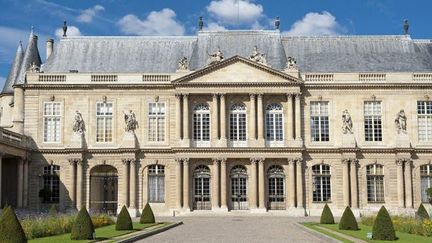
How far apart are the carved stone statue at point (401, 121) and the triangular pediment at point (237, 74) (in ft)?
22.9

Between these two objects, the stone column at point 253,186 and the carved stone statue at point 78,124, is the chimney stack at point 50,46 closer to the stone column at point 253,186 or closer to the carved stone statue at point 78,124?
the carved stone statue at point 78,124

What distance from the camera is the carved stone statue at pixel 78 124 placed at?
45156 millimetres

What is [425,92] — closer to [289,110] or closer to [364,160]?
[364,160]

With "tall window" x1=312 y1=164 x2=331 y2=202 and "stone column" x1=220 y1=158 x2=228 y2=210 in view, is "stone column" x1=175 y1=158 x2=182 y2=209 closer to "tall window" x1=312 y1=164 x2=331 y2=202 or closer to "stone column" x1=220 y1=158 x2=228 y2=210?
"stone column" x1=220 y1=158 x2=228 y2=210

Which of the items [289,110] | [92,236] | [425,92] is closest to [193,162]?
[289,110]

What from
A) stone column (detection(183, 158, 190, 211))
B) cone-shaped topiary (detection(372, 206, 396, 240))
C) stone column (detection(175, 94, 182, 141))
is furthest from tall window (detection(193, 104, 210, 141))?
cone-shaped topiary (detection(372, 206, 396, 240))

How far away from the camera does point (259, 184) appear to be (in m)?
44.2

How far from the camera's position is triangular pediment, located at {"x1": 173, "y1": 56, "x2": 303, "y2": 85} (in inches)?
1766

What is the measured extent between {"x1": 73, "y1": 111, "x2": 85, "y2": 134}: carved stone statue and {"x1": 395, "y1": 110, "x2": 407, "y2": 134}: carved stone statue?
2127cm

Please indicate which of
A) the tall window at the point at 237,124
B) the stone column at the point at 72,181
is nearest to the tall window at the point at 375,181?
the tall window at the point at 237,124

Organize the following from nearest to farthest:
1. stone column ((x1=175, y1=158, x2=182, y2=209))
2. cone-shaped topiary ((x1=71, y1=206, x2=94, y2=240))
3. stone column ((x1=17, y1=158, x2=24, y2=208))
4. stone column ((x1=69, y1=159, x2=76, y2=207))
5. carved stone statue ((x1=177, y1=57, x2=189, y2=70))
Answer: cone-shaped topiary ((x1=71, y1=206, x2=94, y2=240))
stone column ((x1=17, y1=158, x2=24, y2=208))
stone column ((x1=175, y1=158, x2=182, y2=209))
stone column ((x1=69, y1=159, x2=76, y2=207))
carved stone statue ((x1=177, y1=57, x2=189, y2=70))

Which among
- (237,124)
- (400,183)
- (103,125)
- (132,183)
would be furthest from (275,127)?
(103,125)

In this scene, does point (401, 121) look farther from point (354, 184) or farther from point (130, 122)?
point (130, 122)

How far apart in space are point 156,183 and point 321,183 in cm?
1118
